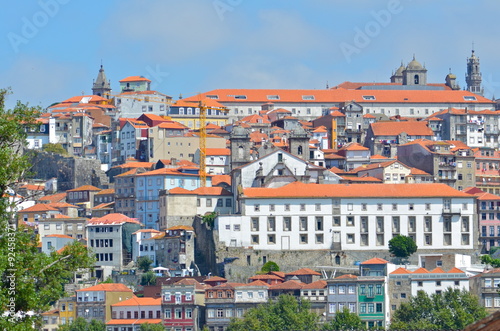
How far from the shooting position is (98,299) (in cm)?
10188

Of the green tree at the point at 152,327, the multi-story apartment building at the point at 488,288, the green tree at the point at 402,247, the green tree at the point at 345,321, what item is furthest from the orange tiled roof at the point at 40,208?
the multi-story apartment building at the point at 488,288

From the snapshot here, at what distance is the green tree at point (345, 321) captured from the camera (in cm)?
9106

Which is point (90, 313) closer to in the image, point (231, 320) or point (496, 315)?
point (231, 320)

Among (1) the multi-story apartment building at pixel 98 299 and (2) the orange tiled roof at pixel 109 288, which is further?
(2) the orange tiled roof at pixel 109 288

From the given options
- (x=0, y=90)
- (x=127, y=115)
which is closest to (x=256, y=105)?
(x=127, y=115)

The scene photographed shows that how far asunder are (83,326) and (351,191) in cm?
2438

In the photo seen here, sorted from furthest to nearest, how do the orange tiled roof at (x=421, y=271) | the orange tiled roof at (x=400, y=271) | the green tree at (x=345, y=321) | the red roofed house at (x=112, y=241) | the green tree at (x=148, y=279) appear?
the red roofed house at (x=112, y=241) → the green tree at (x=148, y=279) → the orange tiled roof at (x=421, y=271) → the orange tiled roof at (x=400, y=271) → the green tree at (x=345, y=321)

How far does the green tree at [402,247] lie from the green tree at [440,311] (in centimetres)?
867

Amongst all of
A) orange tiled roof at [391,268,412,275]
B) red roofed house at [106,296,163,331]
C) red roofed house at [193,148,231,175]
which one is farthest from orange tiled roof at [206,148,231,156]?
orange tiled roof at [391,268,412,275]

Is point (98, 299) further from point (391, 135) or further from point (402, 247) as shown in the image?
point (391, 135)

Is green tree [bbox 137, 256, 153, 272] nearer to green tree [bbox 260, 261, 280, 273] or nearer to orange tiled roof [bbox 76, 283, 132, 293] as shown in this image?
orange tiled roof [bbox 76, 283, 132, 293]

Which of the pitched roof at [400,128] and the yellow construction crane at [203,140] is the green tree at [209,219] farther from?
the pitched roof at [400,128]

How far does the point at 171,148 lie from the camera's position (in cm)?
13438

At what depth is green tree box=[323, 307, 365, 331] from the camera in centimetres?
9106
